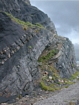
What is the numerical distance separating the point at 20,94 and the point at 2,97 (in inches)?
155

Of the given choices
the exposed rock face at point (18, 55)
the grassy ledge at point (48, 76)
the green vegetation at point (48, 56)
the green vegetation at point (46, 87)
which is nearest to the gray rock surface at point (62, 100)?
the exposed rock face at point (18, 55)

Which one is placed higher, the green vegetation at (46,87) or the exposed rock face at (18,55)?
the exposed rock face at (18,55)

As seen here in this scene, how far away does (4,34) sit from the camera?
34188mm

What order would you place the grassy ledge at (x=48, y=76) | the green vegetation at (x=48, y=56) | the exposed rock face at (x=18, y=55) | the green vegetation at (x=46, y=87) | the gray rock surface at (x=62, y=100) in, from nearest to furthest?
the gray rock surface at (x=62, y=100)
the exposed rock face at (x=18, y=55)
the green vegetation at (x=46, y=87)
the grassy ledge at (x=48, y=76)
the green vegetation at (x=48, y=56)

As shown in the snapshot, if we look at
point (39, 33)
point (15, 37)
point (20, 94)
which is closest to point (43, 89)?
point (20, 94)

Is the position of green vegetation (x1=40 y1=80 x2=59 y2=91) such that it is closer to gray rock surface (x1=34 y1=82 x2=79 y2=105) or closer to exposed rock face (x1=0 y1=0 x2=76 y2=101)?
exposed rock face (x1=0 y1=0 x2=76 y2=101)

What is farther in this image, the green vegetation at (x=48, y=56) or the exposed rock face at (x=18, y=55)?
the green vegetation at (x=48, y=56)

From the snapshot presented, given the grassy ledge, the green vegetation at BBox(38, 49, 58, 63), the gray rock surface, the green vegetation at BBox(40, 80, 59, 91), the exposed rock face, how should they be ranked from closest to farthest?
1. the gray rock surface
2. the exposed rock face
3. the green vegetation at BBox(40, 80, 59, 91)
4. the grassy ledge
5. the green vegetation at BBox(38, 49, 58, 63)

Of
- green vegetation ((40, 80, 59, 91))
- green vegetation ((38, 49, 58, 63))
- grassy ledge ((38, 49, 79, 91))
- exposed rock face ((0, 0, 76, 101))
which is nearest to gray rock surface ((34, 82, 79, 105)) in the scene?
exposed rock face ((0, 0, 76, 101))

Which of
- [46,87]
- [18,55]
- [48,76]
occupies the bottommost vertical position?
[46,87]

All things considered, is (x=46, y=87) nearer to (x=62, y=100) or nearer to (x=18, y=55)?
(x=18, y=55)

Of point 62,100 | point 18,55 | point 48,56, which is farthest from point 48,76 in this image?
point 62,100

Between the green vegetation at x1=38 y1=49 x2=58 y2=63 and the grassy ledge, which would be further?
the green vegetation at x1=38 y1=49 x2=58 y2=63

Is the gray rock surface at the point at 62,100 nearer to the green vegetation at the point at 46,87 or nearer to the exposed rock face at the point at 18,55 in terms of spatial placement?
the exposed rock face at the point at 18,55
